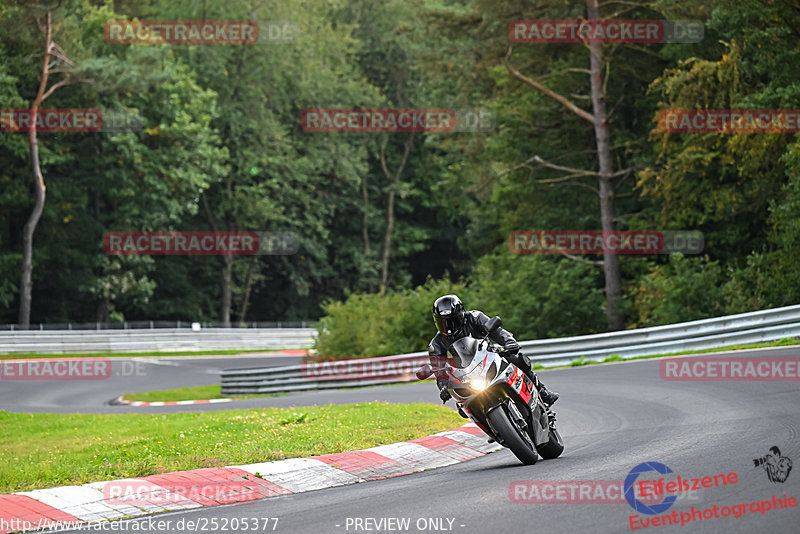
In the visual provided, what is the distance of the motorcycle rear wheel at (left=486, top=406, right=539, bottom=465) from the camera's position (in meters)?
8.59

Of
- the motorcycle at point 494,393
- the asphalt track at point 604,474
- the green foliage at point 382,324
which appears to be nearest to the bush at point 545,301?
the green foliage at point 382,324

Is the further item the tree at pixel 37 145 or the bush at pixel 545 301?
the tree at pixel 37 145

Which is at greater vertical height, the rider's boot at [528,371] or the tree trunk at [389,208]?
the tree trunk at [389,208]

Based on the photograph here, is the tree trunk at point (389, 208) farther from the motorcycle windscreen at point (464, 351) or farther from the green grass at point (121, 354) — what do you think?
the motorcycle windscreen at point (464, 351)

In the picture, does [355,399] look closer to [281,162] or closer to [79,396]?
[79,396]

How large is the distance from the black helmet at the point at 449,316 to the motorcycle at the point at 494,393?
110mm

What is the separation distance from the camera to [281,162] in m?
58.0

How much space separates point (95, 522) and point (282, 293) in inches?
2288

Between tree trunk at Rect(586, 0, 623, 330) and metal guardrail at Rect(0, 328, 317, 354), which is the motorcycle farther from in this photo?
metal guardrail at Rect(0, 328, 317, 354)

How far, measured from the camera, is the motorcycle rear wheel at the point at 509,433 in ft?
28.2

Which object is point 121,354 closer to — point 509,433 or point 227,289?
point 227,289

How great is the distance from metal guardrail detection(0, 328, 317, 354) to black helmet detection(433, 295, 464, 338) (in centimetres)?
3355

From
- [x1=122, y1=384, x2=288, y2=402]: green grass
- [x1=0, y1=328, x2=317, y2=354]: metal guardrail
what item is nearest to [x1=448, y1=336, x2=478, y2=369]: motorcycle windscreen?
[x1=122, y1=384, x2=288, y2=402]: green grass

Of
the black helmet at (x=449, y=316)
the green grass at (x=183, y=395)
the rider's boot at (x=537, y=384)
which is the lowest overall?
the green grass at (x=183, y=395)
